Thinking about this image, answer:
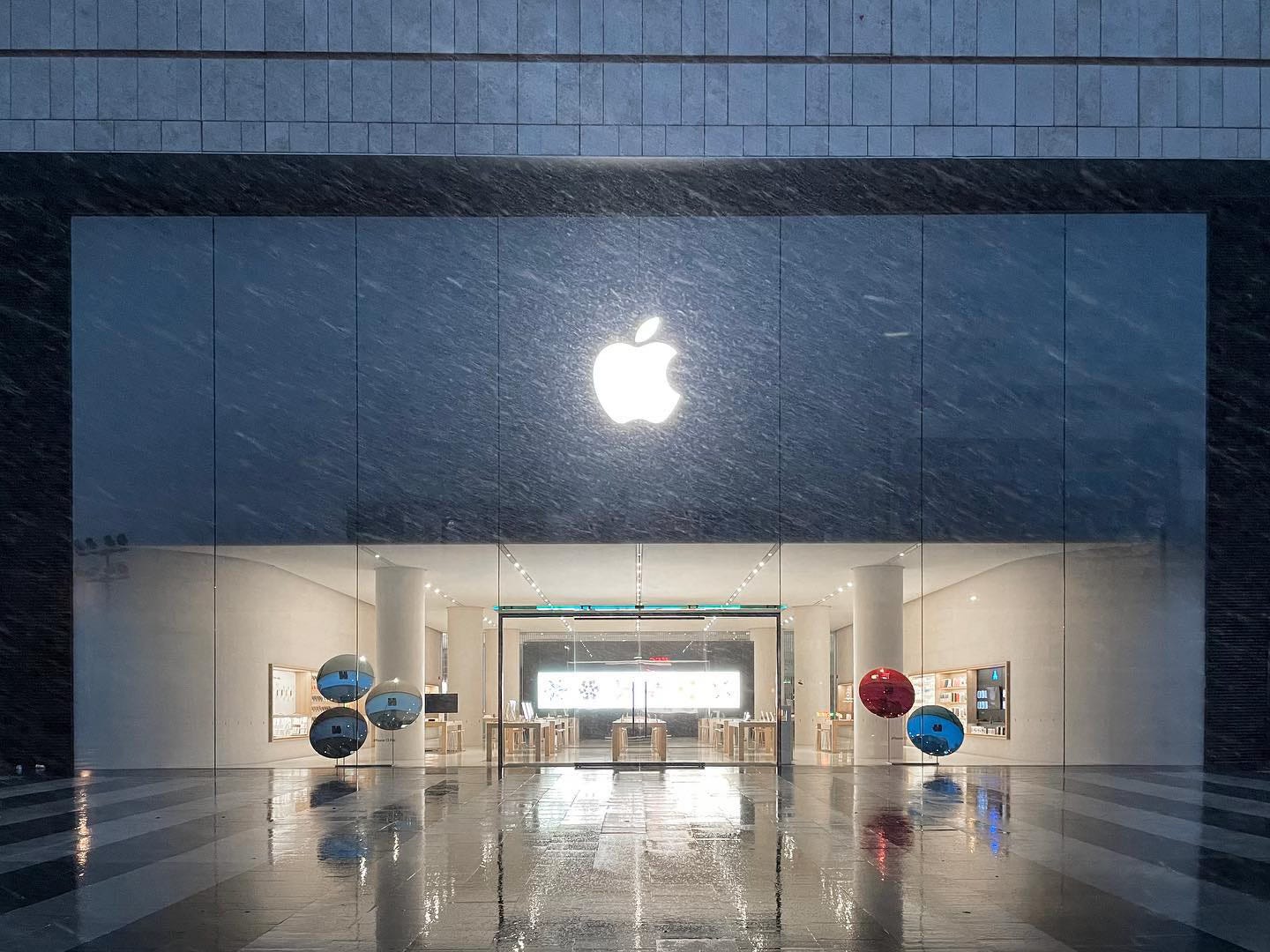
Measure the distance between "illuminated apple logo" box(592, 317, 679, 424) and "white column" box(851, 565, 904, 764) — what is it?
4.52 m

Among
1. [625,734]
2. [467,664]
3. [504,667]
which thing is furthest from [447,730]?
[625,734]

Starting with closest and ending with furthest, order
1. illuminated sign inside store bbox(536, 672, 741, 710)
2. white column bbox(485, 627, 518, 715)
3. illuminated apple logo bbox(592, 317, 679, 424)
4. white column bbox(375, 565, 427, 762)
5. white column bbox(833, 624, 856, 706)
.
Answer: illuminated apple logo bbox(592, 317, 679, 424), white column bbox(375, 565, 427, 762), white column bbox(833, 624, 856, 706), white column bbox(485, 627, 518, 715), illuminated sign inside store bbox(536, 672, 741, 710)

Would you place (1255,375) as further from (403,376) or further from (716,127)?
(403,376)

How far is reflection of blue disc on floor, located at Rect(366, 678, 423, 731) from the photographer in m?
22.2

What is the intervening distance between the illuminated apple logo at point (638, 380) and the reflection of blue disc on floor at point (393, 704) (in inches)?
233

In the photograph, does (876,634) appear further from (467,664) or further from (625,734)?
(467,664)

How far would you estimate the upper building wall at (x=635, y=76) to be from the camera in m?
20.8

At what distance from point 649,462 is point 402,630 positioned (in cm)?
528

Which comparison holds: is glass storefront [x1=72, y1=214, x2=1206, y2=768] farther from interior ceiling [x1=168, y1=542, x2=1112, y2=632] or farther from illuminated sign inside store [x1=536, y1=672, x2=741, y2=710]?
illuminated sign inside store [x1=536, y1=672, x2=741, y2=710]

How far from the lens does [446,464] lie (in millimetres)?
22344

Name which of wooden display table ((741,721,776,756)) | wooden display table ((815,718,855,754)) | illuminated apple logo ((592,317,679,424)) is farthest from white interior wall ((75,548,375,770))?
wooden display table ((815,718,855,754))

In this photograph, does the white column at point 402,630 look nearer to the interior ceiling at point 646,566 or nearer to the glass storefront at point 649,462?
the glass storefront at point 649,462

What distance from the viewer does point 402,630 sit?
74.5ft

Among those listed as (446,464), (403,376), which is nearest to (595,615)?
(446,464)
